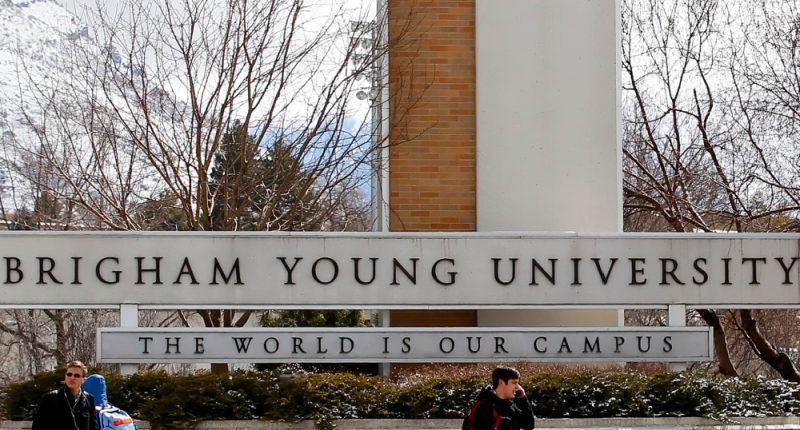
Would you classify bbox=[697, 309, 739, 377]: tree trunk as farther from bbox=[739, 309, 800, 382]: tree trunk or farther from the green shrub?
the green shrub

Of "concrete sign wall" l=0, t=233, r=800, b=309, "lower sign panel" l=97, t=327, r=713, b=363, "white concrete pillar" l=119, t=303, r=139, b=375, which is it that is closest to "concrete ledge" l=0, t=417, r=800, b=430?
"lower sign panel" l=97, t=327, r=713, b=363

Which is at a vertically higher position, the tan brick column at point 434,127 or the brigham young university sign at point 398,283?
the tan brick column at point 434,127

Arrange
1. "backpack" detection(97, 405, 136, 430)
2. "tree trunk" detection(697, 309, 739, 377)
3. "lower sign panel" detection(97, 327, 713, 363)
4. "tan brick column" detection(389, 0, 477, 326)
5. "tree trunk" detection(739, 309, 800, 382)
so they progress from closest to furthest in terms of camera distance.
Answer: "backpack" detection(97, 405, 136, 430), "lower sign panel" detection(97, 327, 713, 363), "tan brick column" detection(389, 0, 477, 326), "tree trunk" detection(739, 309, 800, 382), "tree trunk" detection(697, 309, 739, 377)

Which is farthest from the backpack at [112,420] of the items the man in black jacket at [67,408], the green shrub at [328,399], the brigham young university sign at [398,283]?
the brigham young university sign at [398,283]

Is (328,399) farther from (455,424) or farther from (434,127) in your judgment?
(434,127)

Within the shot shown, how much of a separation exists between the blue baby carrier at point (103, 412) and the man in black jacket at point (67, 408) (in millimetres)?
763

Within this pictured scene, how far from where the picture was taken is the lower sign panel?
14.5 metres

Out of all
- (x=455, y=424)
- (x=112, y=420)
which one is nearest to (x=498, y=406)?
(x=112, y=420)

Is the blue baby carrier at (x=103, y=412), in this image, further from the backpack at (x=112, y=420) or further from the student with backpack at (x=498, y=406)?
the student with backpack at (x=498, y=406)

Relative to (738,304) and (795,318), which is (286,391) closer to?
(738,304)

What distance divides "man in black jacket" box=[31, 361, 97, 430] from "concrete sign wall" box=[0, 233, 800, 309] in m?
5.03

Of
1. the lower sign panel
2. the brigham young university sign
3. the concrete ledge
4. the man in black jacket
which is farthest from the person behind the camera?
the brigham young university sign

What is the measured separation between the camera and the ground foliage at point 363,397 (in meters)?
13.1

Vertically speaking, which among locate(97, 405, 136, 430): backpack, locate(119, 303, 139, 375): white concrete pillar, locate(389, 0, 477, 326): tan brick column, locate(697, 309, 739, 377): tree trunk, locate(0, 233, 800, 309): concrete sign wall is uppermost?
locate(389, 0, 477, 326): tan brick column
